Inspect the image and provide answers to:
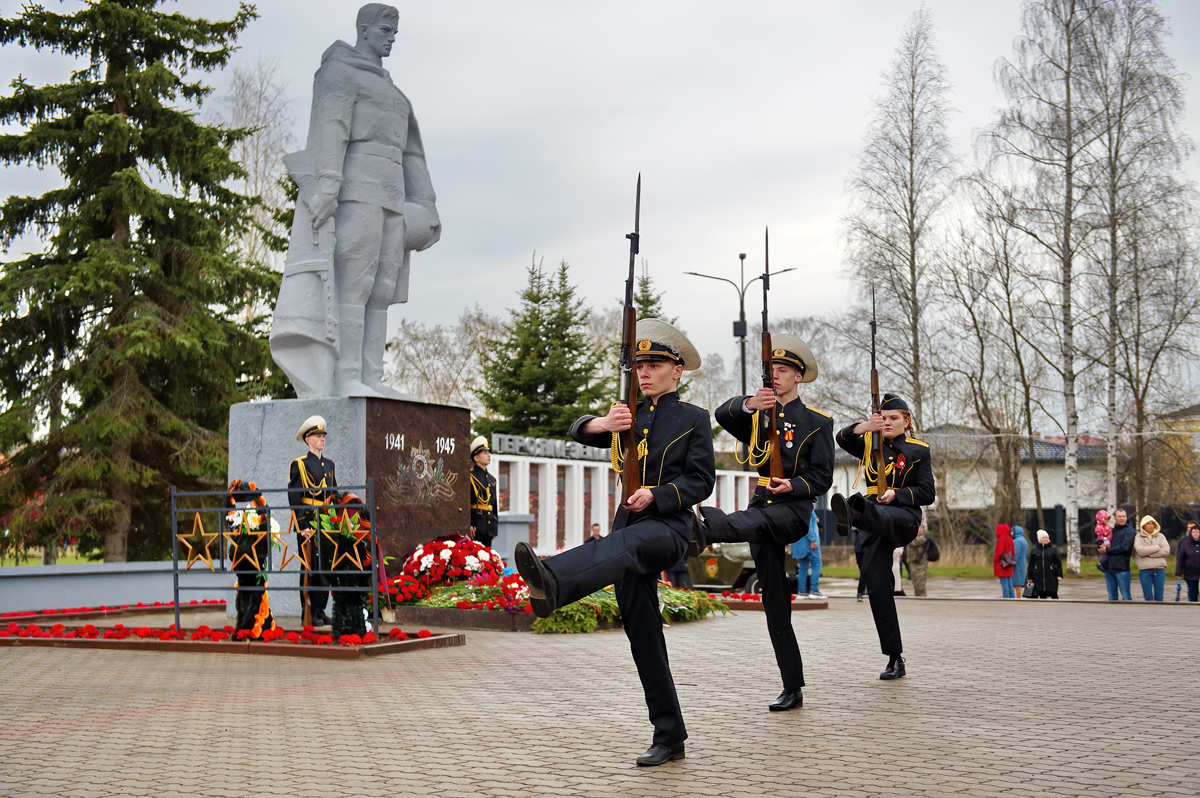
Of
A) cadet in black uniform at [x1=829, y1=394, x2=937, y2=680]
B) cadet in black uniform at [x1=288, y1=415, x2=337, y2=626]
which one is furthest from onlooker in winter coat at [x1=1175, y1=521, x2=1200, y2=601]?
cadet in black uniform at [x1=288, y1=415, x2=337, y2=626]

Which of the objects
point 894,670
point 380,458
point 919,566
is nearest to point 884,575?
point 894,670

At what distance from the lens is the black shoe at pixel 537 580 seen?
183 inches

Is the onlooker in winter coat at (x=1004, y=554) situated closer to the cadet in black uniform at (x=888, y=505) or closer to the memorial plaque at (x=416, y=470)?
the memorial plaque at (x=416, y=470)

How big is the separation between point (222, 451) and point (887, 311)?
19413 millimetres

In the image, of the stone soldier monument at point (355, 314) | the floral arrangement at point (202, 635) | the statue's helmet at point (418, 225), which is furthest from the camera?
the statue's helmet at point (418, 225)

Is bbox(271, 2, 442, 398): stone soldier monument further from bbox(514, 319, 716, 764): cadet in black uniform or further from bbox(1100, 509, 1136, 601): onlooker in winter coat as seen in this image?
bbox(1100, 509, 1136, 601): onlooker in winter coat

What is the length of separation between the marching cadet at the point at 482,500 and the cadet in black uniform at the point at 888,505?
6874 millimetres

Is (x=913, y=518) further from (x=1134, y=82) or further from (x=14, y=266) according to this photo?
(x=1134, y=82)

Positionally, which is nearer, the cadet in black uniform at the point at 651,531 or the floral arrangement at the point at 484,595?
the cadet in black uniform at the point at 651,531

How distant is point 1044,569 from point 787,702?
1395cm

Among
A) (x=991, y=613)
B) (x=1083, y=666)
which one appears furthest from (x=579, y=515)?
(x=1083, y=666)

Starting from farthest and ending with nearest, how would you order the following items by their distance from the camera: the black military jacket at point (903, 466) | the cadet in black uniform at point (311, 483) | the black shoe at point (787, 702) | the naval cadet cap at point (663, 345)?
the cadet in black uniform at point (311, 483) → the black military jacket at point (903, 466) → the black shoe at point (787, 702) → the naval cadet cap at point (663, 345)

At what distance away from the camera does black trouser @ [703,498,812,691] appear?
21.2 feet

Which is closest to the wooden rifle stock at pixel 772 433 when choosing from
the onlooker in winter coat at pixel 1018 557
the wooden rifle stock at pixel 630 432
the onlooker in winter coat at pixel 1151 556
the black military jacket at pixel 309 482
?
the wooden rifle stock at pixel 630 432
